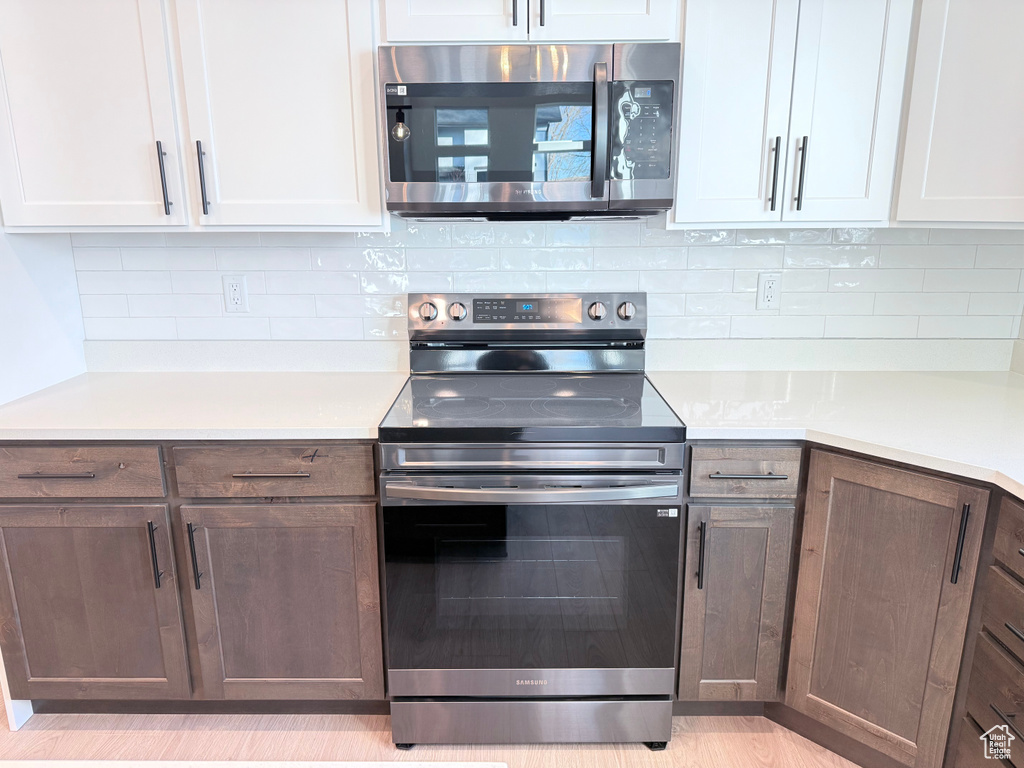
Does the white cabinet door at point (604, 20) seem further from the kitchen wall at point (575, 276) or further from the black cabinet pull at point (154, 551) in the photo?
the black cabinet pull at point (154, 551)

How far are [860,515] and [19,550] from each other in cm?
213

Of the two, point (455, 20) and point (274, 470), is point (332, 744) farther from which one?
point (455, 20)

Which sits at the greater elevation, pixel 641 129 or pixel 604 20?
pixel 604 20

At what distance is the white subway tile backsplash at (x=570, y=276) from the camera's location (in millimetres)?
2016

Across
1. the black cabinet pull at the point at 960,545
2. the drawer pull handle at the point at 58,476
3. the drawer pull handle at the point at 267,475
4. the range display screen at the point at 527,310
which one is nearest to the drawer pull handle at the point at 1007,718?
the black cabinet pull at the point at 960,545

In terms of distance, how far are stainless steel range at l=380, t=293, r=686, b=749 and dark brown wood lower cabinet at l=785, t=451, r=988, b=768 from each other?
356mm

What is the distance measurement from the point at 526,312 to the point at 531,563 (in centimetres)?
80

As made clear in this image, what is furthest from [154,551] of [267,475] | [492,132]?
[492,132]

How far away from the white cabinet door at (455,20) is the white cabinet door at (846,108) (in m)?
0.75

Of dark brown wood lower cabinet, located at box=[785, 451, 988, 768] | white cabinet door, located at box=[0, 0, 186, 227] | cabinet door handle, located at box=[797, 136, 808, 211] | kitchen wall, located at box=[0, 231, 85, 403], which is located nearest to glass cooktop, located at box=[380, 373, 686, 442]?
dark brown wood lower cabinet, located at box=[785, 451, 988, 768]

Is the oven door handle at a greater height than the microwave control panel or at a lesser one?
lesser

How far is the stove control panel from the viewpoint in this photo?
2.00 meters

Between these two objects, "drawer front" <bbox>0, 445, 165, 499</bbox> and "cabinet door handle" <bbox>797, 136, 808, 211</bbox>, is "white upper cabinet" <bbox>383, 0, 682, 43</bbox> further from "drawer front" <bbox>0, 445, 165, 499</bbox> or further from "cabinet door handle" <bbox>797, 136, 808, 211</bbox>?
"drawer front" <bbox>0, 445, 165, 499</bbox>

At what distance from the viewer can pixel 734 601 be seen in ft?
5.39
